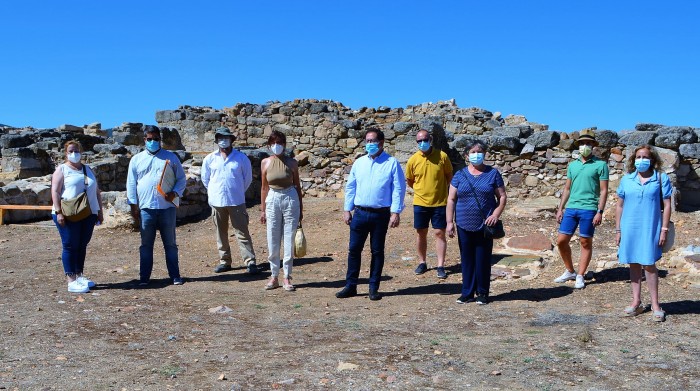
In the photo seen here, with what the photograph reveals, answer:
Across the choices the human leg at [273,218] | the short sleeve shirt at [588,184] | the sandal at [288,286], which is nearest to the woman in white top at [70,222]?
the human leg at [273,218]

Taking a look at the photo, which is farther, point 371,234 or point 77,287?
point 77,287

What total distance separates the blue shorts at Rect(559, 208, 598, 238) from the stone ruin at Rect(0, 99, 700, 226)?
174 inches

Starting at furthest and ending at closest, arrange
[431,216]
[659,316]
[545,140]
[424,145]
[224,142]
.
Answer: [545,140], [224,142], [431,216], [424,145], [659,316]

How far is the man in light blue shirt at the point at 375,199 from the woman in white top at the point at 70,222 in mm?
2611

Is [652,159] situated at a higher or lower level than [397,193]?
higher

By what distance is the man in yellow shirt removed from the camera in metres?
7.71

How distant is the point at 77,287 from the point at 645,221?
5.38 metres

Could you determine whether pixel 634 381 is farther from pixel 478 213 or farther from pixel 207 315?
pixel 207 315

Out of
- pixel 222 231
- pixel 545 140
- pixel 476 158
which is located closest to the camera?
pixel 476 158

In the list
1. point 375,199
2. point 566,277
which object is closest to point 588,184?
point 566,277

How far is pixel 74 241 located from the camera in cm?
697

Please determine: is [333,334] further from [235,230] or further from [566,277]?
[235,230]

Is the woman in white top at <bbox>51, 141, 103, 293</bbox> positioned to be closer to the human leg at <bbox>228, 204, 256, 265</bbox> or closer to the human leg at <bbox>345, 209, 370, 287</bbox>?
the human leg at <bbox>228, 204, 256, 265</bbox>

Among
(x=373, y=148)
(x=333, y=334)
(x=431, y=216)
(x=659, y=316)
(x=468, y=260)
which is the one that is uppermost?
(x=373, y=148)
